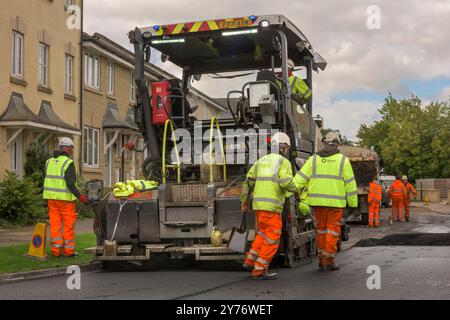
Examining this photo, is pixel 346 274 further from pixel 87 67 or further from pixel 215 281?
pixel 87 67

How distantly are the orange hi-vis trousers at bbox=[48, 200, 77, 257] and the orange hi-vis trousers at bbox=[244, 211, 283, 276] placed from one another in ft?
10.3

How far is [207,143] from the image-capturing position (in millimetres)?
9883

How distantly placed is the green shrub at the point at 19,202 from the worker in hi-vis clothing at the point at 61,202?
666cm

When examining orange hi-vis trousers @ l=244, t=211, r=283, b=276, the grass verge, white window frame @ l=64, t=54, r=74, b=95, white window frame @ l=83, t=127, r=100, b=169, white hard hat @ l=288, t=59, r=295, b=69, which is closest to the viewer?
orange hi-vis trousers @ l=244, t=211, r=283, b=276

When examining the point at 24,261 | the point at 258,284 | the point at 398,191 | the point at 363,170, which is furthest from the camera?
the point at 398,191

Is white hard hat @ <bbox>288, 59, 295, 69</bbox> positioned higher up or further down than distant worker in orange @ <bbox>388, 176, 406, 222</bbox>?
higher up

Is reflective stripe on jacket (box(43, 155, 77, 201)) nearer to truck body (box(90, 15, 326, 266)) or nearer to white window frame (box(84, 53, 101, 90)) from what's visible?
truck body (box(90, 15, 326, 266))

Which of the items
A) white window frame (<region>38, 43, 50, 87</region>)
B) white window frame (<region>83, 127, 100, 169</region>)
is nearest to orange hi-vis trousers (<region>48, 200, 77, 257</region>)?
white window frame (<region>38, 43, 50, 87</region>)

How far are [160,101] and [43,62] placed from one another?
499 inches

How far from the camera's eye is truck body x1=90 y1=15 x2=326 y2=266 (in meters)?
9.00

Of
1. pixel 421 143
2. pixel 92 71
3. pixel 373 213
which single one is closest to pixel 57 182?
pixel 373 213

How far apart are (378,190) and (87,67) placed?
11090 mm

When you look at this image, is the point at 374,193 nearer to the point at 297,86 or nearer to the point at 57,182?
the point at 297,86

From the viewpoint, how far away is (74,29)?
77.1 ft
